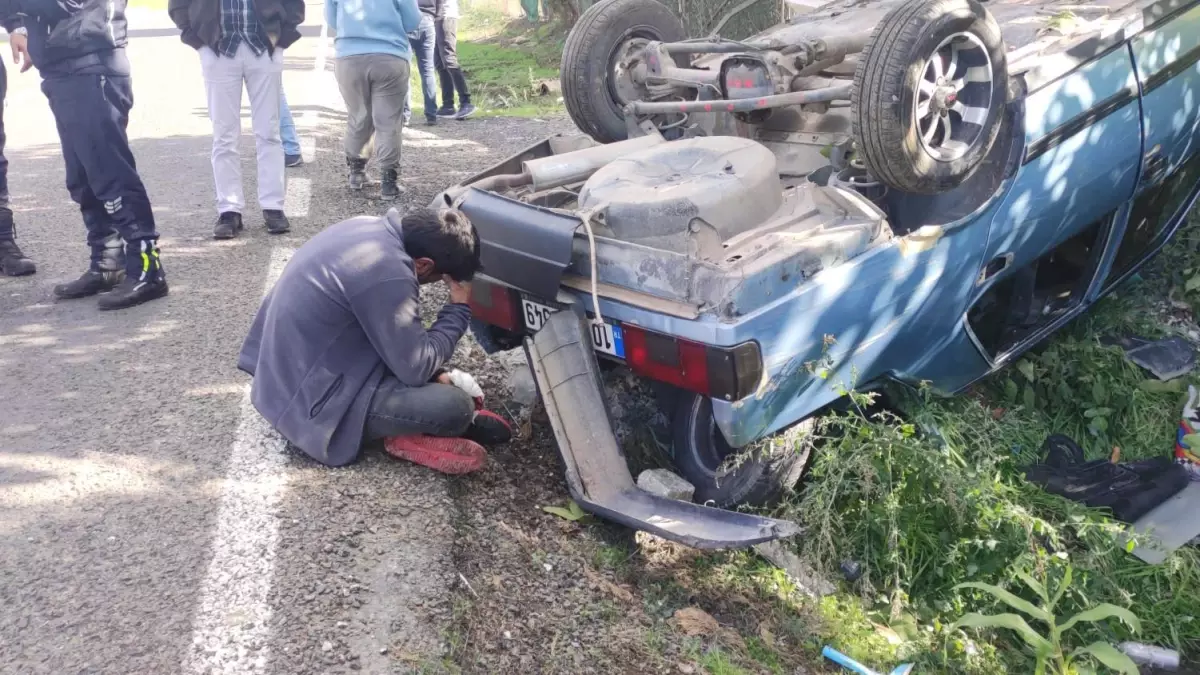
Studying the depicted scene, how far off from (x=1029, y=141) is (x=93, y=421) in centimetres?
373

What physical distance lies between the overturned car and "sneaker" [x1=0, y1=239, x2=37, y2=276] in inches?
122

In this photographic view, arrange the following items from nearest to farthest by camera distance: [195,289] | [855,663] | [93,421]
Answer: [855,663], [93,421], [195,289]

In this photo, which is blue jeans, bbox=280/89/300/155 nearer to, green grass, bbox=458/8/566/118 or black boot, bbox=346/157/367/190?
black boot, bbox=346/157/367/190

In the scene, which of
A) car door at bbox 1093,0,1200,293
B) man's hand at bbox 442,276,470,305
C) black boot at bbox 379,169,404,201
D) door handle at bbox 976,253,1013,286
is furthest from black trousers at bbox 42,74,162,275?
car door at bbox 1093,0,1200,293

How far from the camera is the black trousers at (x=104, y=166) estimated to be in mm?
4945

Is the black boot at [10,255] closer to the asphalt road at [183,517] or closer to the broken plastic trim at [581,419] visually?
the asphalt road at [183,517]

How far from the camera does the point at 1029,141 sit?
3625mm

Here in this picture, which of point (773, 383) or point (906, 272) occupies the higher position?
point (906, 272)

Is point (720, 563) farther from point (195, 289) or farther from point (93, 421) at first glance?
point (195, 289)

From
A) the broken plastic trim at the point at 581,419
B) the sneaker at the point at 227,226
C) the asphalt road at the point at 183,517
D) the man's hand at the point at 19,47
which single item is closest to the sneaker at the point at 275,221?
the sneaker at the point at 227,226

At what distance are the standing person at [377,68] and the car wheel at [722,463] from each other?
12.5ft

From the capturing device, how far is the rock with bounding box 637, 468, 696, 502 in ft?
11.3

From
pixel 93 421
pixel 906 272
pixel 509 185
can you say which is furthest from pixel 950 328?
pixel 93 421

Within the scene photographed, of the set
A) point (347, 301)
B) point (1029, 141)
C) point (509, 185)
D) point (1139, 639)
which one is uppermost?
point (1029, 141)
